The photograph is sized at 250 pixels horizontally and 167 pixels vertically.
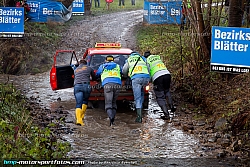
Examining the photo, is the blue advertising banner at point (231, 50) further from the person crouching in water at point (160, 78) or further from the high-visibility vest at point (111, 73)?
the high-visibility vest at point (111, 73)

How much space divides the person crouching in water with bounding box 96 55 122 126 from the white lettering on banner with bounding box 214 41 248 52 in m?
2.42

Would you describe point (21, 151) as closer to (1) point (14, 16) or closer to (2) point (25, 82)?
(2) point (25, 82)

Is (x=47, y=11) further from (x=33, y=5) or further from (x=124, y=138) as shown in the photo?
(x=124, y=138)

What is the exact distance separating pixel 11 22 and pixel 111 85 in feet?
26.9

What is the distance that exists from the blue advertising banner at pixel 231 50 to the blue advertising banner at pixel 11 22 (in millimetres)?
9158

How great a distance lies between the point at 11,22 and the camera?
1711cm

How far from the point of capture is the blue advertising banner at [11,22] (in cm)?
1703

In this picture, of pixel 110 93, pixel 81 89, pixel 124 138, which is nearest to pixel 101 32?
pixel 81 89

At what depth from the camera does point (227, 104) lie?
10.3 meters

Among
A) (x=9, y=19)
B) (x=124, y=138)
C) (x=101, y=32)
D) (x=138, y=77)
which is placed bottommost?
(x=124, y=138)

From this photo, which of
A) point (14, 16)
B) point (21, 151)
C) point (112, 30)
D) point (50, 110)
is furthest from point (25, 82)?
point (112, 30)

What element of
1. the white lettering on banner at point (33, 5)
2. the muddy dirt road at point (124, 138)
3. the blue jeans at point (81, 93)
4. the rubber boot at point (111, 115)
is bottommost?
the muddy dirt road at point (124, 138)

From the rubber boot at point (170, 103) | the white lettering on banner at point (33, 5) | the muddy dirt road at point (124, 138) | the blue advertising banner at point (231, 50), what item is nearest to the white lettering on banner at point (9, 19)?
the muddy dirt road at point (124, 138)

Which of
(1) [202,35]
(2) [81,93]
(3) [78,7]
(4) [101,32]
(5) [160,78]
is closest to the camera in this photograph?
(2) [81,93]
